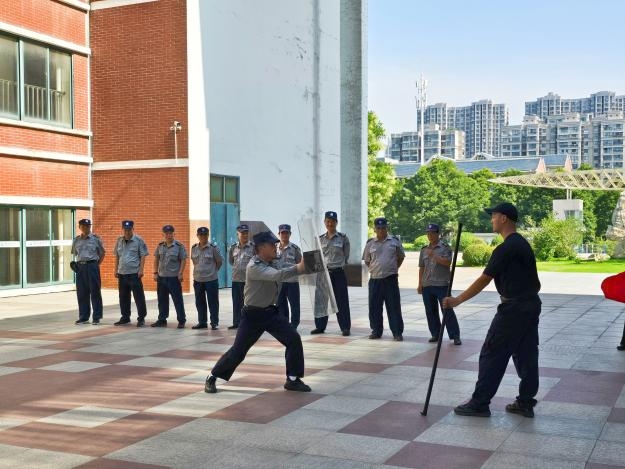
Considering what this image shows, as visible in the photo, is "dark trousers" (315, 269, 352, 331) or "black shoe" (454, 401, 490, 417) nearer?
"black shoe" (454, 401, 490, 417)

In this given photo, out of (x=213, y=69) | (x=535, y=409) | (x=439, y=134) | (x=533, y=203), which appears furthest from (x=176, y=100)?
(x=439, y=134)

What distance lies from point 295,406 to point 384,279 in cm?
506

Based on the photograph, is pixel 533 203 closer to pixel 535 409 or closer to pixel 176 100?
pixel 176 100

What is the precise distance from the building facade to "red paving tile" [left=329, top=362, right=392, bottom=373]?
11484 mm

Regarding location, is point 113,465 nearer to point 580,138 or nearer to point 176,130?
point 176,130

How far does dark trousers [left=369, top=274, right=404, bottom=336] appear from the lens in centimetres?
1238

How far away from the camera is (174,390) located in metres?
8.59

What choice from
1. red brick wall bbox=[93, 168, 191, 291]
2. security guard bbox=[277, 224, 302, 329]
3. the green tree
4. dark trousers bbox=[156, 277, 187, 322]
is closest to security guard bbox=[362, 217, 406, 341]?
security guard bbox=[277, 224, 302, 329]

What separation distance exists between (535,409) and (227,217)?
16.3m

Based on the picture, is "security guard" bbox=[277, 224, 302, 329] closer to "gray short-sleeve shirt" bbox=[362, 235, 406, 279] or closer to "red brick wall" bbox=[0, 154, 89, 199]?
"gray short-sleeve shirt" bbox=[362, 235, 406, 279]

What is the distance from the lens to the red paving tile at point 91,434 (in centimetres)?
638

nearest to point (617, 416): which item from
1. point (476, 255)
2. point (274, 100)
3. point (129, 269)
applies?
point (129, 269)

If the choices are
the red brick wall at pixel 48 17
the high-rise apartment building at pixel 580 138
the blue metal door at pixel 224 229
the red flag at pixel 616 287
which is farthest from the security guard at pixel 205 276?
the high-rise apartment building at pixel 580 138

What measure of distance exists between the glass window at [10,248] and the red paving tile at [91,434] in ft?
45.0
